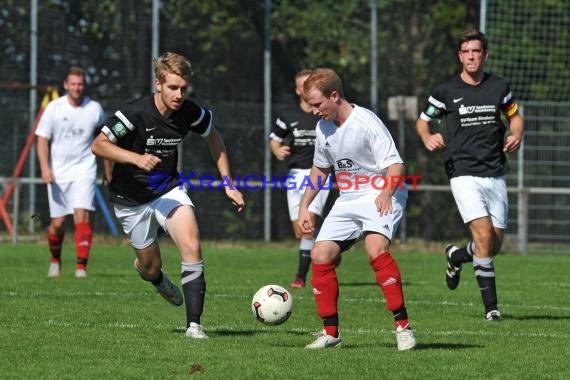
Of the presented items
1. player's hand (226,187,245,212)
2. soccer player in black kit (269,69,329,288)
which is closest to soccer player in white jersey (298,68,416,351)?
player's hand (226,187,245,212)

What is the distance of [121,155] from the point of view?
342 inches

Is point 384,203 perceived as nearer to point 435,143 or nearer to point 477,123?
point 435,143

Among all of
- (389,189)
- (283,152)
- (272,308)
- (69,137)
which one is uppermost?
(69,137)

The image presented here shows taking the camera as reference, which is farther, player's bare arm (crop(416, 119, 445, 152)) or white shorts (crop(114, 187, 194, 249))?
player's bare arm (crop(416, 119, 445, 152))

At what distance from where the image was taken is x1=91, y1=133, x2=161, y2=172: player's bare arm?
27.5 feet

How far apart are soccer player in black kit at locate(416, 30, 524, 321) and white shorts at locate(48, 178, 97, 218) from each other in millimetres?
4708

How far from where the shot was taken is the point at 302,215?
336 inches

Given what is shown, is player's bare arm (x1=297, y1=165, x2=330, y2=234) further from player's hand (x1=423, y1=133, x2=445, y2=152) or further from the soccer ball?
player's hand (x1=423, y1=133, x2=445, y2=152)

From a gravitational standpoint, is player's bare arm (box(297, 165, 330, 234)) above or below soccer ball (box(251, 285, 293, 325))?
above

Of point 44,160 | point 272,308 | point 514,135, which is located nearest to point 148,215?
point 272,308

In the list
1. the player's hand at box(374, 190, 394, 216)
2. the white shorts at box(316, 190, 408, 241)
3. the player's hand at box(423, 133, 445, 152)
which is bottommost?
the white shorts at box(316, 190, 408, 241)

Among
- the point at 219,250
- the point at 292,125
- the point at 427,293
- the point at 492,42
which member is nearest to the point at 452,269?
the point at 427,293

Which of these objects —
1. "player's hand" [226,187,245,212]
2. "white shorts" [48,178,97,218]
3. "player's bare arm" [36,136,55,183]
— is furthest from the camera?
"white shorts" [48,178,97,218]

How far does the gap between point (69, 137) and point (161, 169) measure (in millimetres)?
5365
